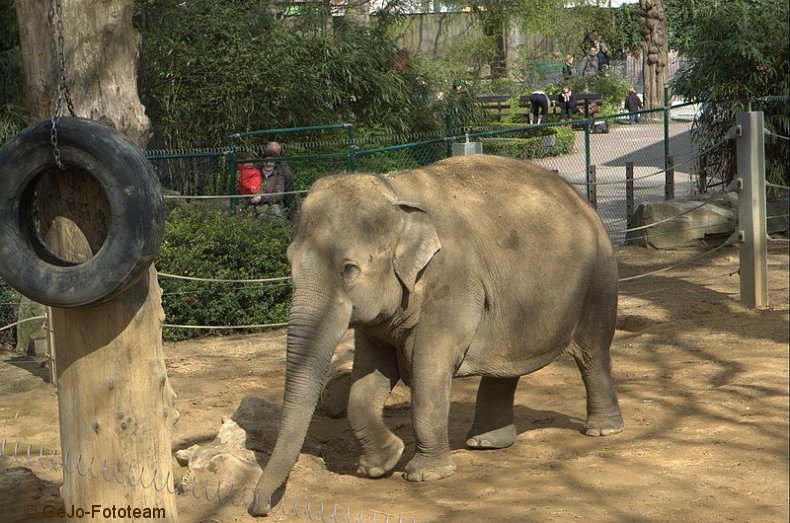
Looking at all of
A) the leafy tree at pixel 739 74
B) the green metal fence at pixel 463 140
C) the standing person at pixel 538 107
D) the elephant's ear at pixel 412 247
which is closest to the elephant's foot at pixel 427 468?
the elephant's ear at pixel 412 247

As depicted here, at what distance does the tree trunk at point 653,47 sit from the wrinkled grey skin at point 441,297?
24.1 metres

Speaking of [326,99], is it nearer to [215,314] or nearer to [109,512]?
[215,314]

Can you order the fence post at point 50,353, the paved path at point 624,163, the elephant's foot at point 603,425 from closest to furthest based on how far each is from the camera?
the elephant's foot at point 603,425 < the fence post at point 50,353 < the paved path at point 624,163

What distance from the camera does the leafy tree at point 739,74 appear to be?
13758 mm

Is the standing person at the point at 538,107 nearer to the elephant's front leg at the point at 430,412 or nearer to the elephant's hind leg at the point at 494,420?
the elephant's hind leg at the point at 494,420

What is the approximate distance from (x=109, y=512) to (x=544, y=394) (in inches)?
155

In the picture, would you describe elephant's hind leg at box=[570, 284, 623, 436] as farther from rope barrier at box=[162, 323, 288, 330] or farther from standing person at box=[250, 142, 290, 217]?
standing person at box=[250, 142, 290, 217]

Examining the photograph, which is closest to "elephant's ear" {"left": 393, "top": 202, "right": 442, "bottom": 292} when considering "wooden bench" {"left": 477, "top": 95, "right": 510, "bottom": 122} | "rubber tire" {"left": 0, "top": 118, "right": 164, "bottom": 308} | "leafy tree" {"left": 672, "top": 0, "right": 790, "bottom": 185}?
"rubber tire" {"left": 0, "top": 118, "right": 164, "bottom": 308}

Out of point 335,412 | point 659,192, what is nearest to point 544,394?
point 335,412

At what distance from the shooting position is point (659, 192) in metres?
18.6

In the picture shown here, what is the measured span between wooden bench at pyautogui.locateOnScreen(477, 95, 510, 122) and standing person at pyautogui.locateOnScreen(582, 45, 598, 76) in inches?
189

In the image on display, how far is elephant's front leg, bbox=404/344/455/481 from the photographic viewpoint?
591cm

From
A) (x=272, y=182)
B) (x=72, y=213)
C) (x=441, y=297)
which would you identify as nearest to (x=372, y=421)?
(x=441, y=297)

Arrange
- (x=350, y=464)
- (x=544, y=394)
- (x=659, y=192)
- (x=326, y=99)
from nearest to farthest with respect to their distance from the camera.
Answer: (x=350, y=464) < (x=544, y=394) < (x=326, y=99) < (x=659, y=192)
